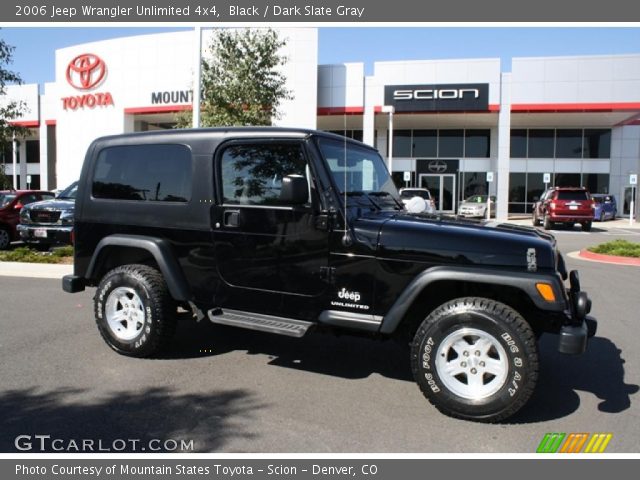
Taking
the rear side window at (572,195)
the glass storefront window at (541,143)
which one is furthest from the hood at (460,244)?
the glass storefront window at (541,143)

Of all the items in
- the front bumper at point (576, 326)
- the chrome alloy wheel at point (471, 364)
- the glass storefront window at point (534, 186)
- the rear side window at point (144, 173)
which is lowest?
the chrome alloy wheel at point (471, 364)

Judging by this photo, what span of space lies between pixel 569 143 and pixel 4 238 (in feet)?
100

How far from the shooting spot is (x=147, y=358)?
202 inches

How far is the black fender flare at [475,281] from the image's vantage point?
3607 mm

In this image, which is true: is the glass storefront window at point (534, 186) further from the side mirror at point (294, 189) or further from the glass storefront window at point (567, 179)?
the side mirror at point (294, 189)

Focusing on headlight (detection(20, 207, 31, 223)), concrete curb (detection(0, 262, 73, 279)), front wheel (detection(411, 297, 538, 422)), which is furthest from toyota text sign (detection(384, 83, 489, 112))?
front wheel (detection(411, 297, 538, 422))

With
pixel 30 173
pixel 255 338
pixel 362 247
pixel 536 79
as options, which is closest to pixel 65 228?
pixel 255 338

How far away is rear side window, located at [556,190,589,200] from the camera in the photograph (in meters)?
22.8

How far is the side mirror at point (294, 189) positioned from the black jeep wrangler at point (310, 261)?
0.04ft

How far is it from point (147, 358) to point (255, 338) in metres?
1.20

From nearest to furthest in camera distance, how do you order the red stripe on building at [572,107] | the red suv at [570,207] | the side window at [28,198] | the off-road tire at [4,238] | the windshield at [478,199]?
the off-road tire at [4,238] → the side window at [28,198] → the red suv at [570,207] → the red stripe on building at [572,107] → the windshield at [478,199]

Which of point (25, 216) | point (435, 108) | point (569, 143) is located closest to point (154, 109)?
point (435, 108)

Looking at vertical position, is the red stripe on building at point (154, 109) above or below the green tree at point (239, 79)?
above

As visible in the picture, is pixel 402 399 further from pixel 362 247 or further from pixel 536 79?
pixel 536 79
